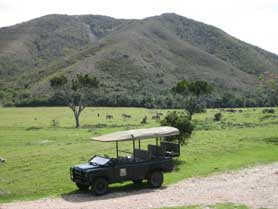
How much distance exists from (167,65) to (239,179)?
502ft

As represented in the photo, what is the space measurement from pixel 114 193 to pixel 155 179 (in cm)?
220

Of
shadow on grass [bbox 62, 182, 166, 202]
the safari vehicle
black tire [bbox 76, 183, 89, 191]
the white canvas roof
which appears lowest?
shadow on grass [bbox 62, 182, 166, 202]

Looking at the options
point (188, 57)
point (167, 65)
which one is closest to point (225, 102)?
point (167, 65)

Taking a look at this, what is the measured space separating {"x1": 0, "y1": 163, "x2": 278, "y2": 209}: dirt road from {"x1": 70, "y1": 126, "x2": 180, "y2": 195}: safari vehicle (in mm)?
605

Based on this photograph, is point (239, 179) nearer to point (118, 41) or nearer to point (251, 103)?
point (251, 103)

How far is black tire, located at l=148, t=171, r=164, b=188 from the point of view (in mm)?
22219

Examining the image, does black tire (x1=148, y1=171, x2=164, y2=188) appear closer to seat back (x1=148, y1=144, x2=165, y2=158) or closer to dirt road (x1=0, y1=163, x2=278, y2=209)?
dirt road (x1=0, y1=163, x2=278, y2=209)

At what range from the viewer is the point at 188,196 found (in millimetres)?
20172

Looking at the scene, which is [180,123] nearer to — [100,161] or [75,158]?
[75,158]

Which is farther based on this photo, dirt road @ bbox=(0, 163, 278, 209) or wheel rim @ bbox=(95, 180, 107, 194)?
wheel rim @ bbox=(95, 180, 107, 194)

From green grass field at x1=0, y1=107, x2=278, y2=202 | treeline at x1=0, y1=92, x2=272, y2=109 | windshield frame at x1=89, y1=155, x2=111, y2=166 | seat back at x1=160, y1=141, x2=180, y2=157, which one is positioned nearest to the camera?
windshield frame at x1=89, y1=155, x2=111, y2=166

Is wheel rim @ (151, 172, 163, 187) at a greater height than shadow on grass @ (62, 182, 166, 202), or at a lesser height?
greater

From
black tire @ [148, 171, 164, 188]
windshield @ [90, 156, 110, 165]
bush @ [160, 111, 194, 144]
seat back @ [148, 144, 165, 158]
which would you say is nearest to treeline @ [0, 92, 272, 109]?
bush @ [160, 111, 194, 144]

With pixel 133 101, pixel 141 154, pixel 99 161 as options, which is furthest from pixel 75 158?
pixel 133 101
